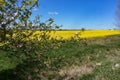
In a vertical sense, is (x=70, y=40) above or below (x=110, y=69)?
above

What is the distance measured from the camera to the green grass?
47.0 ft

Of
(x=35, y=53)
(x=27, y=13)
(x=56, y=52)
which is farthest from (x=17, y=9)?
(x=56, y=52)

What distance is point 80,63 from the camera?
59.1ft

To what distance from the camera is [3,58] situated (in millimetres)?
19891

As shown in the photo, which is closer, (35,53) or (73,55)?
(35,53)

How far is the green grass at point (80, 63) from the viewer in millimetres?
14320

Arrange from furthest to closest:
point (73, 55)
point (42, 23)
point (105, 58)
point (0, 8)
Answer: point (73, 55) < point (105, 58) < point (42, 23) < point (0, 8)

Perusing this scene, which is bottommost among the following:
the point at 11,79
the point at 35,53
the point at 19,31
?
the point at 11,79

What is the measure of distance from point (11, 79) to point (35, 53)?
3.03 m

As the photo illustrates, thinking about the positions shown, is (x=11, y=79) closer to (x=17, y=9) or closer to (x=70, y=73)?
(x=70, y=73)

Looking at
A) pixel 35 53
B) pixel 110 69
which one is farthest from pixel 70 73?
pixel 35 53

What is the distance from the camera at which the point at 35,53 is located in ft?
41.1

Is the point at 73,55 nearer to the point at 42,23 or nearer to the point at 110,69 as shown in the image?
the point at 110,69

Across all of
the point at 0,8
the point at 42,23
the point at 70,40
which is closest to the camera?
the point at 0,8
